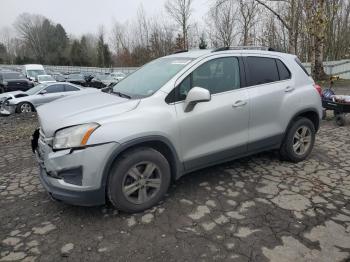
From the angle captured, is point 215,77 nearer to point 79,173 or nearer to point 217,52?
point 217,52

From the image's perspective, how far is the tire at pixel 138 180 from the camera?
3307mm

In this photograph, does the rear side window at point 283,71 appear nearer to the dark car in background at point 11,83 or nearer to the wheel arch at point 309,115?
the wheel arch at point 309,115

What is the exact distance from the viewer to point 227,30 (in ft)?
127

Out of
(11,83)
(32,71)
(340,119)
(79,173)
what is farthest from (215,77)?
(32,71)

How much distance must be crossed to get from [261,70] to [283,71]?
480 mm

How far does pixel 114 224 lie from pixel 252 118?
89.2 inches

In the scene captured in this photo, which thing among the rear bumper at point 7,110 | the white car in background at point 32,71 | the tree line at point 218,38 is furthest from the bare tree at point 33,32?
the rear bumper at point 7,110

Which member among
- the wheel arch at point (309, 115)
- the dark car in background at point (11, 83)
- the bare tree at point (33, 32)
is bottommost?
the wheel arch at point (309, 115)

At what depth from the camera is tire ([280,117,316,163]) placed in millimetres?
4836

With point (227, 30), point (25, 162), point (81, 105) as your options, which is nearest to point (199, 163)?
point (81, 105)

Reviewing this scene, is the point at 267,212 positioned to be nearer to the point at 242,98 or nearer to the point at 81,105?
the point at 242,98

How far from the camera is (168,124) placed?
3537 mm

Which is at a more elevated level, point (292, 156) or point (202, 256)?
point (292, 156)

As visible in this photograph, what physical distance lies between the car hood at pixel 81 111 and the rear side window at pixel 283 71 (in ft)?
7.91
